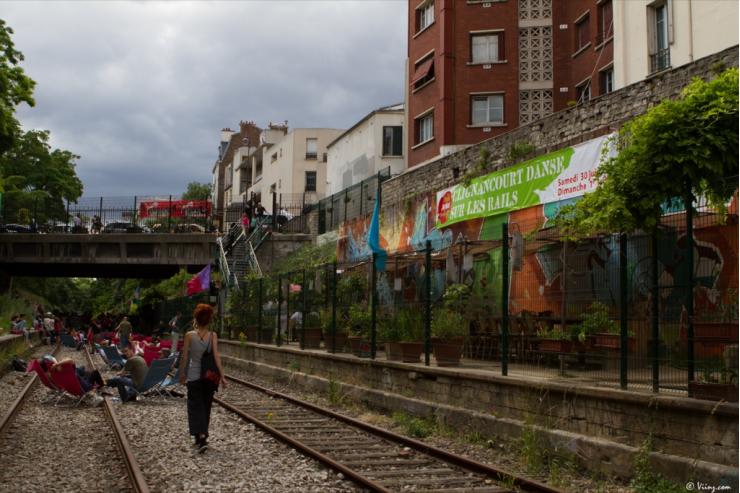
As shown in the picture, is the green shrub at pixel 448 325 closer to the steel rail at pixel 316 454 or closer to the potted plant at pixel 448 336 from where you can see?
the potted plant at pixel 448 336

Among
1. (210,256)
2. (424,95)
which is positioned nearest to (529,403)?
(424,95)

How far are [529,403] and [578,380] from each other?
69cm

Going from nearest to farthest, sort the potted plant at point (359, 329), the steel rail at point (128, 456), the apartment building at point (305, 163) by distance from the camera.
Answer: the steel rail at point (128, 456), the potted plant at point (359, 329), the apartment building at point (305, 163)

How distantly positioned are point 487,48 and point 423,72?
3003 millimetres

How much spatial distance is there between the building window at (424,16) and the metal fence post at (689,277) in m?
27.8

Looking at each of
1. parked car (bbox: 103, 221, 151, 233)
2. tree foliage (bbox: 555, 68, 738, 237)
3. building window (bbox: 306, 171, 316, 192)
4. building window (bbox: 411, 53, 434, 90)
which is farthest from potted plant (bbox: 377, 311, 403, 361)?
building window (bbox: 306, 171, 316, 192)

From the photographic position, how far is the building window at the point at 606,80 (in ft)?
89.7

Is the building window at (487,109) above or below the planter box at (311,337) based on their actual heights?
above

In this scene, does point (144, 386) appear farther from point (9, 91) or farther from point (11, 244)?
point (11, 244)

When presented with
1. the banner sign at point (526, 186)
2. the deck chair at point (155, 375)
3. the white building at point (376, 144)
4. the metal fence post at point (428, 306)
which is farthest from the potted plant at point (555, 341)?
the white building at point (376, 144)

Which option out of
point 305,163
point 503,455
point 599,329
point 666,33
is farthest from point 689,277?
point 305,163

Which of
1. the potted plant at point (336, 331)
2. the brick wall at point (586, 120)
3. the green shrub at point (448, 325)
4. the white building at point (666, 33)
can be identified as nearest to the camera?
the green shrub at point (448, 325)

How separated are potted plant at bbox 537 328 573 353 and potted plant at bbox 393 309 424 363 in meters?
2.81

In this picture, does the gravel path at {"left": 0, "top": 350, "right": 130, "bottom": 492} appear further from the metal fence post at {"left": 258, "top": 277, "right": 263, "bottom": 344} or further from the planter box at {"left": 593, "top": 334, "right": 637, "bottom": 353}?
the metal fence post at {"left": 258, "top": 277, "right": 263, "bottom": 344}
